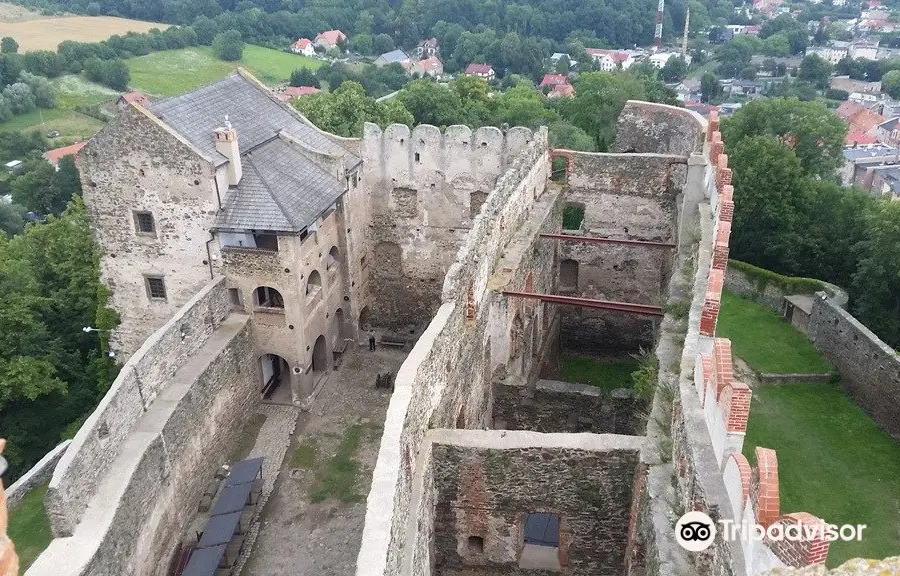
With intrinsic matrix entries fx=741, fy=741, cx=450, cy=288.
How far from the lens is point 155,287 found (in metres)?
21.1

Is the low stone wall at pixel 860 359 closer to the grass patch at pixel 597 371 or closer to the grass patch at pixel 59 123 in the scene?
the grass patch at pixel 597 371

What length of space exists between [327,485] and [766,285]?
17.9m

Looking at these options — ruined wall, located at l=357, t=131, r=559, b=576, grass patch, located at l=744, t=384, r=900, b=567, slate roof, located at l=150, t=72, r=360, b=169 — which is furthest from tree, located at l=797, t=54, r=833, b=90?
slate roof, located at l=150, t=72, r=360, b=169

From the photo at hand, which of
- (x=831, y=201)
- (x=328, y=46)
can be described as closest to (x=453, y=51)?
(x=328, y=46)

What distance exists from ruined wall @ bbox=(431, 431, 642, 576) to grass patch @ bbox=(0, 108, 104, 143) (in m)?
70.8

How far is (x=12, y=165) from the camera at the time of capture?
67.6m

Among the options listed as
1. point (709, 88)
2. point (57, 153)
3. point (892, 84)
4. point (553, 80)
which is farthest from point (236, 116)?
point (892, 84)

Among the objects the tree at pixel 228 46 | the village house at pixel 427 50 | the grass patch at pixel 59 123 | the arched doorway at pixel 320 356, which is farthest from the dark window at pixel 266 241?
the village house at pixel 427 50

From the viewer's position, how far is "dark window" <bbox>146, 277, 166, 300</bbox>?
20953 millimetres

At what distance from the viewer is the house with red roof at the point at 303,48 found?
108 metres

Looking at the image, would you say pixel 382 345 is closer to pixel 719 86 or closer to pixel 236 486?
pixel 236 486

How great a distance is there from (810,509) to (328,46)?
109m

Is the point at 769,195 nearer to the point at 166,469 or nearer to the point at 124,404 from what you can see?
the point at 166,469

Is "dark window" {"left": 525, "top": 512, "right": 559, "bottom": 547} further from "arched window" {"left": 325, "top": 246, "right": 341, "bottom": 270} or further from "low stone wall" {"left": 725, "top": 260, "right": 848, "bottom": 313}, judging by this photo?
"low stone wall" {"left": 725, "top": 260, "right": 848, "bottom": 313}
